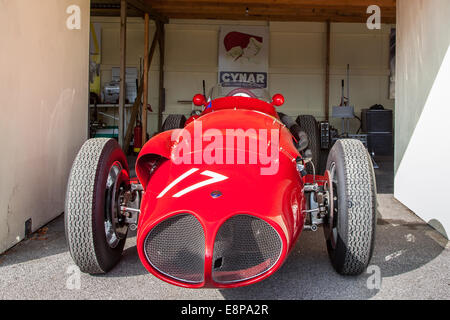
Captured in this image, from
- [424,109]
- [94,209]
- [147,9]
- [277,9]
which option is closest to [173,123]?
[94,209]

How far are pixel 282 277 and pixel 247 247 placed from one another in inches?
27.0

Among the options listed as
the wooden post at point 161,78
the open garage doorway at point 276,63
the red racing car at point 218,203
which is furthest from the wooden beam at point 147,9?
the red racing car at point 218,203

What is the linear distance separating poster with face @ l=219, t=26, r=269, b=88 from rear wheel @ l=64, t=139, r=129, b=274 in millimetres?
8559

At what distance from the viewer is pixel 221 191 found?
5.89ft

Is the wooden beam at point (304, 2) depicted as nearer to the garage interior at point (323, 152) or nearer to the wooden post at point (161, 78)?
the garage interior at point (323, 152)

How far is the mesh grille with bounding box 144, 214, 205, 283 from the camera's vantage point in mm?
1731

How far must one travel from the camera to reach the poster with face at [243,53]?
10.6 m

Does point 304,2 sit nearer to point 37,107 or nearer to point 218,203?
point 37,107

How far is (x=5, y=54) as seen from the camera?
263cm

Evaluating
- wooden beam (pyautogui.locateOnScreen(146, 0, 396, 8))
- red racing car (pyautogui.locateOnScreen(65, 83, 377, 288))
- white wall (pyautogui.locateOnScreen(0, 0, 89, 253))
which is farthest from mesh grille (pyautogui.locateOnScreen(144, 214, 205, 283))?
wooden beam (pyautogui.locateOnScreen(146, 0, 396, 8))

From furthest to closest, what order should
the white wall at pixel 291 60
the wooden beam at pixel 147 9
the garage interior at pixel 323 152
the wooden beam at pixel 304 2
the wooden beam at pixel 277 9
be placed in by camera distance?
the white wall at pixel 291 60 < the wooden beam at pixel 277 9 < the wooden beam at pixel 304 2 < the wooden beam at pixel 147 9 < the garage interior at pixel 323 152

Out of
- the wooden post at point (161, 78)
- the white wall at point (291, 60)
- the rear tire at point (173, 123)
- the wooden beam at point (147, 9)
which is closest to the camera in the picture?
the rear tire at point (173, 123)

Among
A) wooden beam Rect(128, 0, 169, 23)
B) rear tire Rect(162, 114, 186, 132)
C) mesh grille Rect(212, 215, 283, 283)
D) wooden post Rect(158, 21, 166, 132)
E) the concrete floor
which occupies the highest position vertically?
wooden beam Rect(128, 0, 169, 23)

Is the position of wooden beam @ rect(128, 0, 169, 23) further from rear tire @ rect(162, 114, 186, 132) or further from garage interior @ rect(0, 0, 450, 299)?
rear tire @ rect(162, 114, 186, 132)
